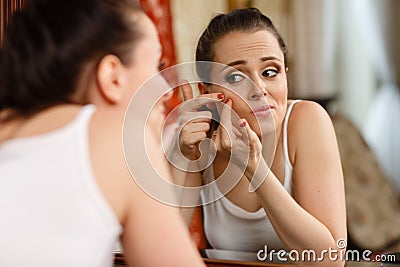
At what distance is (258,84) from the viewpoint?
69 cm

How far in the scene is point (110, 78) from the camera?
61 cm

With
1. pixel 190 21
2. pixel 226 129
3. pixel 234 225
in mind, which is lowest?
pixel 234 225

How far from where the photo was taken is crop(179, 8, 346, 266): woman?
679 millimetres

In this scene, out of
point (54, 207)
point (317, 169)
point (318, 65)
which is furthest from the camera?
point (318, 65)

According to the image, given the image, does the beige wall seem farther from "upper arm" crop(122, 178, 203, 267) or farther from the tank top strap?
"upper arm" crop(122, 178, 203, 267)

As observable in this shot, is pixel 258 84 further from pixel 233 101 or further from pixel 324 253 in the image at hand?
pixel 324 253

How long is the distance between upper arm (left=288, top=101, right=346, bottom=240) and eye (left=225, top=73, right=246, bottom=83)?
63 millimetres

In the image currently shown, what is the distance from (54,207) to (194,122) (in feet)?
0.68

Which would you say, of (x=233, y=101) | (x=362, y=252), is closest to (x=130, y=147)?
(x=233, y=101)

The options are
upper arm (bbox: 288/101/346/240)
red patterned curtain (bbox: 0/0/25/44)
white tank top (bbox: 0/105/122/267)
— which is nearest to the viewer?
white tank top (bbox: 0/105/122/267)

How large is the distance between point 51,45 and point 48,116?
0.06 meters

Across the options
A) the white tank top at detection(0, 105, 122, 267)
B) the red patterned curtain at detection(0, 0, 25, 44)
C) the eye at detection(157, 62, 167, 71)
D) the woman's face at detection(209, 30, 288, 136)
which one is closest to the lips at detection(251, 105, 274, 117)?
the woman's face at detection(209, 30, 288, 136)

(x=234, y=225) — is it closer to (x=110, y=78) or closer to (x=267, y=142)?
(x=267, y=142)

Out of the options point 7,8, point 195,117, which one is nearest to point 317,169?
point 195,117
